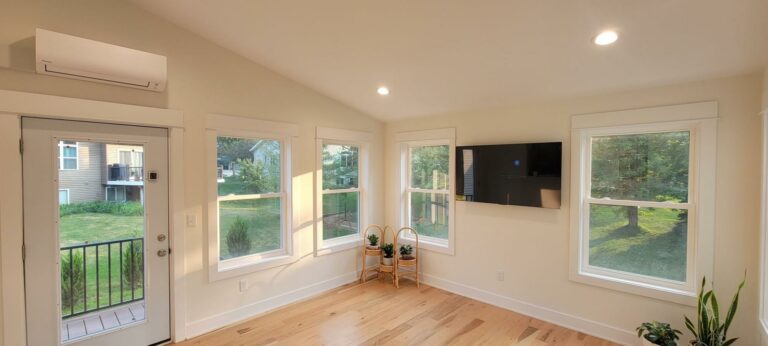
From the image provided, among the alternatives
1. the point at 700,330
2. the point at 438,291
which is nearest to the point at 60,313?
the point at 438,291

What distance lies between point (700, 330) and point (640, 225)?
33.7 inches

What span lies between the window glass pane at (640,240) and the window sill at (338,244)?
267cm

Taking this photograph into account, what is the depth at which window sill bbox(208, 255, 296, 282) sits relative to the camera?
10.2 feet

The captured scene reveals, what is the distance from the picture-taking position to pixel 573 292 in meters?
3.13

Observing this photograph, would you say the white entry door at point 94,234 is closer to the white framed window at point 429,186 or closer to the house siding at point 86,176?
the house siding at point 86,176

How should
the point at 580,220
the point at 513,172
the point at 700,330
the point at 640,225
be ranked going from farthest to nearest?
the point at 513,172
the point at 580,220
the point at 640,225
the point at 700,330

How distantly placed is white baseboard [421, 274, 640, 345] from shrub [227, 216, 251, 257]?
89.1 inches

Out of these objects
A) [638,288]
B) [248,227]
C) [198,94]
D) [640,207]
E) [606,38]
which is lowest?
[638,288]

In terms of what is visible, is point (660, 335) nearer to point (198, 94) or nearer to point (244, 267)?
point (244, 267)

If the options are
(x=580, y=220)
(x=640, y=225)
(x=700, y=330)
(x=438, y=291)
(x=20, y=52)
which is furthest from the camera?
(x=438, y=291)

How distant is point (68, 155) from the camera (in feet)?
7.90

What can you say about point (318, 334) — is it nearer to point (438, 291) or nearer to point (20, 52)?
point (438, 291)

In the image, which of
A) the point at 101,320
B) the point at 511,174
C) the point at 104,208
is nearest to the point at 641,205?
the point at 511,174

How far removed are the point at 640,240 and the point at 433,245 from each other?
212 cm
